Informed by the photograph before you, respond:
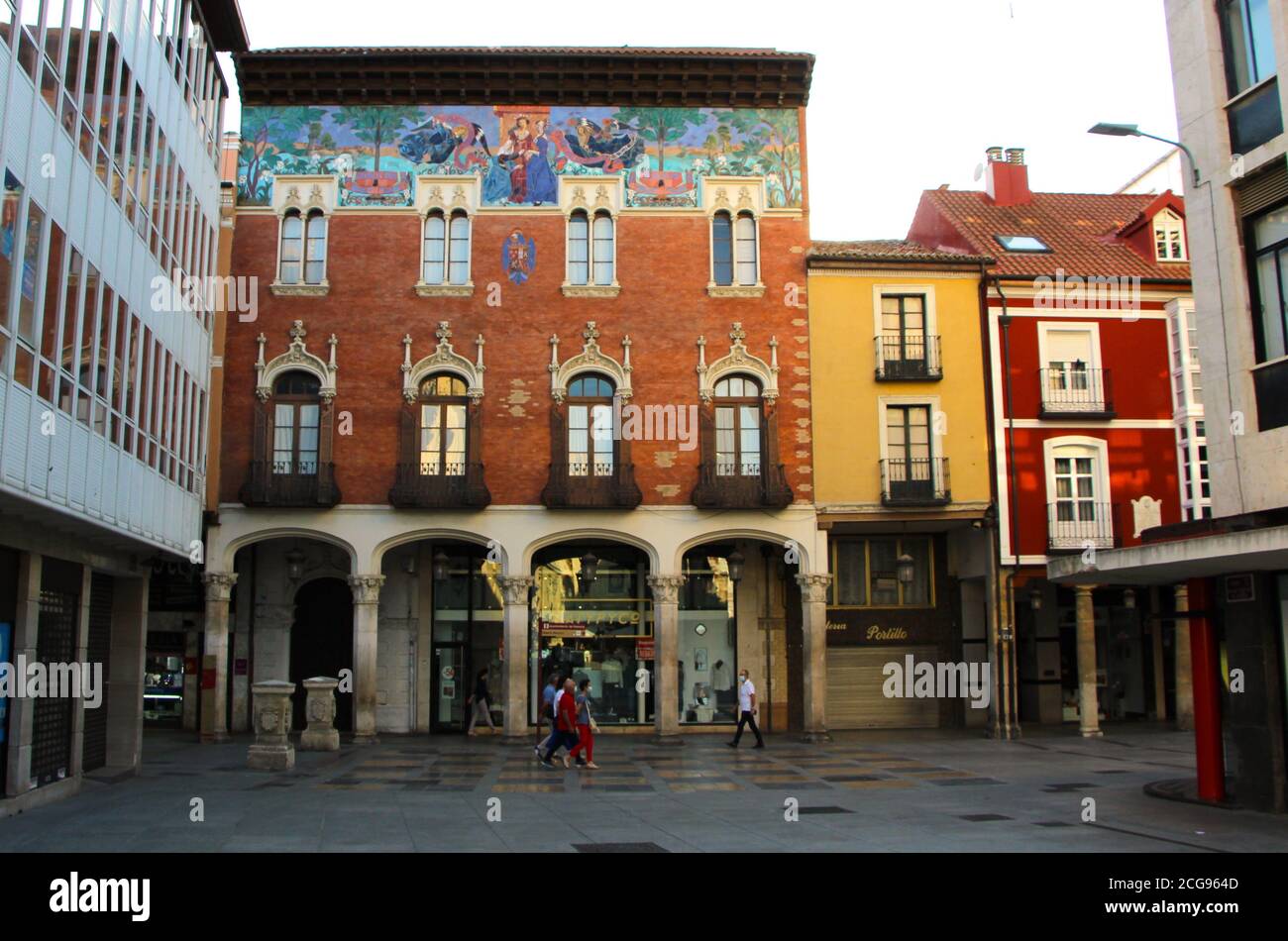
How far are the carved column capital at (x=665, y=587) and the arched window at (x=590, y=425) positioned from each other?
9.76ft

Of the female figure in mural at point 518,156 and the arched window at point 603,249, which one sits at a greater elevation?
the female figure in mural at point 518,156

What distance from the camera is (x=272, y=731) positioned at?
22594mm

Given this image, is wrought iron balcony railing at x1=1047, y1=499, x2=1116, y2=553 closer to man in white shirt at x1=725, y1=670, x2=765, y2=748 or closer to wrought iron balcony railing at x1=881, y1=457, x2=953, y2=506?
wrought iron balcony railing at x1=881, y1=457, x2=953, y2=506

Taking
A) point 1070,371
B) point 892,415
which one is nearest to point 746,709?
point 892,415

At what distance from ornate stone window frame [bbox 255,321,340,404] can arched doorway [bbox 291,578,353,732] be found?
5487 millimetres

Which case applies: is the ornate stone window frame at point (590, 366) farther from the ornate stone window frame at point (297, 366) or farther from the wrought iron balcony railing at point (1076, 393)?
the wrought iron balcony railing at point (1076, 393)

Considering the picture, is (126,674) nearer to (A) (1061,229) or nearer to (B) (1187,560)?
(B) (1187,560)

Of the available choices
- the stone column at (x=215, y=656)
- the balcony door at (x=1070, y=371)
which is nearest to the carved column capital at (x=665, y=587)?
the stone column at (x=215, y=656)

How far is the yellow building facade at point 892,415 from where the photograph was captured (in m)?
30.7

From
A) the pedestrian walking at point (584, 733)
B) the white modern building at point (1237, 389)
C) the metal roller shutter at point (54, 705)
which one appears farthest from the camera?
the pedestrian walking at point (584, 733)

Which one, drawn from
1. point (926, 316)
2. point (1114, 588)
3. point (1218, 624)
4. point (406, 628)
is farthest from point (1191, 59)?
point (406, 628)

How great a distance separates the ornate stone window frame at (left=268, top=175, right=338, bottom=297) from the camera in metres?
30.5

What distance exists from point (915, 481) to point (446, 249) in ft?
44.8

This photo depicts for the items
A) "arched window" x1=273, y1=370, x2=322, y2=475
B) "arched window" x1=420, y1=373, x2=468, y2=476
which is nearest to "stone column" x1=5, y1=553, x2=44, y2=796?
"arched window" x1=273, y1=370, x2=322, y2=475
